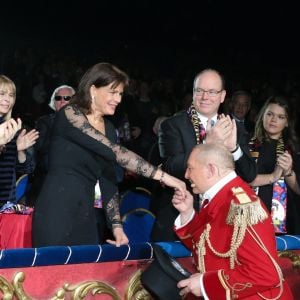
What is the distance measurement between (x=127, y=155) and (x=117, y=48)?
10.1m

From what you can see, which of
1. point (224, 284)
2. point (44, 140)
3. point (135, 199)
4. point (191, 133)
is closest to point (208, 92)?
point (191, 133)

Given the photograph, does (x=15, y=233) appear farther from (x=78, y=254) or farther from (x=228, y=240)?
(x=228, y=240)

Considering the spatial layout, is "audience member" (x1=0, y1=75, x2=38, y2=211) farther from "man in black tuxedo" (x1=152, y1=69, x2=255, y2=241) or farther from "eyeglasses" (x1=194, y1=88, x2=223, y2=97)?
"eyeglasses" (x1=194, y1=88, x2=223, y2=97)

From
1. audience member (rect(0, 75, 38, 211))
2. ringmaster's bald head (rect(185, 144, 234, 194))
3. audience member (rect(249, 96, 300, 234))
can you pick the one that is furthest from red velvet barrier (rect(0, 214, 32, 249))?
audience member (rect(249, 96, 300, 234))

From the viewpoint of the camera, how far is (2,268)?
10.5ft

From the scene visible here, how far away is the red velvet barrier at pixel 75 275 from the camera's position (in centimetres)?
331

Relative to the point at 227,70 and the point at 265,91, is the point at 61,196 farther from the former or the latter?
the point at 227,70

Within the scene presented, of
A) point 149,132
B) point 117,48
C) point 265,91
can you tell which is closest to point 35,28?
point 117,48

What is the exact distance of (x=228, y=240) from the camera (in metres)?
3.09

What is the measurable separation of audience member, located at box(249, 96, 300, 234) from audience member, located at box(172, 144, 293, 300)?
154 cm

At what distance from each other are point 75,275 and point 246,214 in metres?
0.92

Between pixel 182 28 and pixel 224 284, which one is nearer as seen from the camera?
pixel 224 284

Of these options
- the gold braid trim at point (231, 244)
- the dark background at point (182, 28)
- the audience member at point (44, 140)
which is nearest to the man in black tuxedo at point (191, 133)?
the gold braid trim at point (231, 244)

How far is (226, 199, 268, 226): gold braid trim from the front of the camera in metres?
3.02
